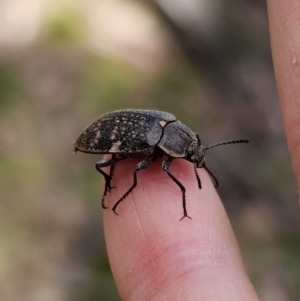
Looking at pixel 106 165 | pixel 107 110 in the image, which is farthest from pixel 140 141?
pixel 107 110

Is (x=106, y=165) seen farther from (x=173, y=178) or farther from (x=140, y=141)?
(x=173, y=178)

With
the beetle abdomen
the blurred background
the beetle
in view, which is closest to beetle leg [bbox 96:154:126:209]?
the beetle

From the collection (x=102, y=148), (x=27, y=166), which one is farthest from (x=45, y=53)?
(x=102, y=148)

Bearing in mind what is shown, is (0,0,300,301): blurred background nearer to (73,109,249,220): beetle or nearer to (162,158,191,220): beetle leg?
(73,109,249,220): beetle

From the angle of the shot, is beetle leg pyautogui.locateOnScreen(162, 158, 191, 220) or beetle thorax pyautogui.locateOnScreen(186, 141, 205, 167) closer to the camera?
beetle leg pyautogui.locateOnScreen(162, 158, 191, 220)

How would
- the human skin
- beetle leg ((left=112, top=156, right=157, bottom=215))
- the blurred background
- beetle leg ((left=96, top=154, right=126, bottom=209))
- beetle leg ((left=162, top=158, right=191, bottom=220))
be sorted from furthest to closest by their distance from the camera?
the blurred background, beetle leg ((left=96, top=154, right=126, bottom=209)), beetle leg ((left=112, top=156, right=157, bottom=215)), beetle leg ((left=162, top=158, right=191, bottom=220)), the human skin

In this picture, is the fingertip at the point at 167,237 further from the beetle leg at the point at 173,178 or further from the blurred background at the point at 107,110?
the blurred background at the point at 107,110

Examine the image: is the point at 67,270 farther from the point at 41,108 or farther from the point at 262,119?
the point at 262,119
